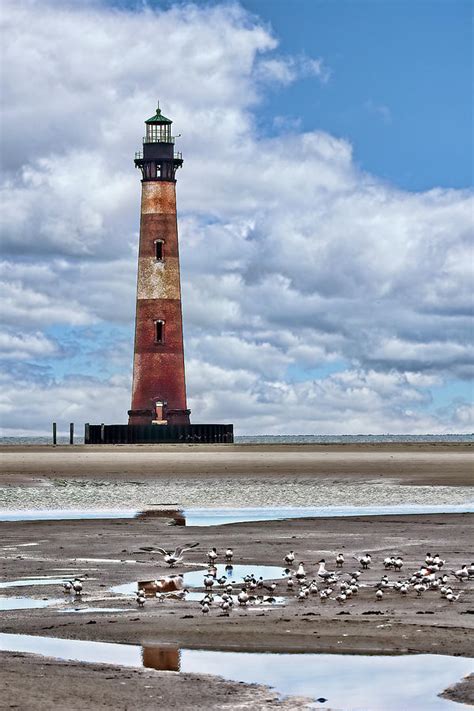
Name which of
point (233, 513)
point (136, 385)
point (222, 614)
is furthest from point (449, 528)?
point (136, 385)

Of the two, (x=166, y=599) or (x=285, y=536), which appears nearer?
(x=166, y=599)

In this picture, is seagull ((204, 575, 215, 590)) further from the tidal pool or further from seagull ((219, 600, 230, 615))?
seagull ((219, 600, 230, 615))

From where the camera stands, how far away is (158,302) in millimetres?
83875

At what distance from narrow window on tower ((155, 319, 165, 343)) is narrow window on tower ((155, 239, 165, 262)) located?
3.76 m

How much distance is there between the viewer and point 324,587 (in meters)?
17.9

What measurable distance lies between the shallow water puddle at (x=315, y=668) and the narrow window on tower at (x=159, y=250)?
70.7 m

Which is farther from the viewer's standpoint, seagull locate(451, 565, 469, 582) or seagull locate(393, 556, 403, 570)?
seagull locate(393, 556, 403, 570)

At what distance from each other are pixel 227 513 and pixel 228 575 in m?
12.9

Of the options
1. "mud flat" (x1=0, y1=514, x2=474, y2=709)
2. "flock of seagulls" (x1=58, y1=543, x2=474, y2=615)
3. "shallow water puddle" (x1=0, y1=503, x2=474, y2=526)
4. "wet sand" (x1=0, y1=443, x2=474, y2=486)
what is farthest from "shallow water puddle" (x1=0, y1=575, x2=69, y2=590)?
"wet sand" (x1=0, y1=443, x2=474, y2=486)

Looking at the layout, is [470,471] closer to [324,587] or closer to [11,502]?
[11,502]

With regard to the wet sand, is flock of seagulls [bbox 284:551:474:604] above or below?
below

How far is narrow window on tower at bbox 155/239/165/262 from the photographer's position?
84500mm

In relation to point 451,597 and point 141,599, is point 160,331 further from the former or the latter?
point 451,597

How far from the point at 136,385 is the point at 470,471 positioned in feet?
105
